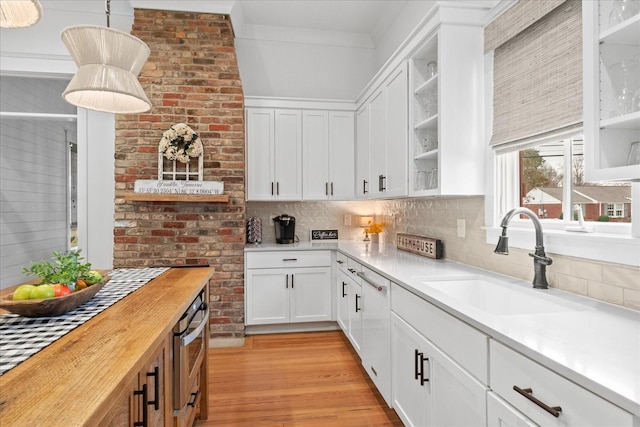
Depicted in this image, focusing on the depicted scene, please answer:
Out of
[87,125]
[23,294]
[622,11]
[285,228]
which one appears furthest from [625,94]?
[87,125]

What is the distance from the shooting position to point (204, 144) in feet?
11.5

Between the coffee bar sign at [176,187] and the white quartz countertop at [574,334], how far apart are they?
2.12 m

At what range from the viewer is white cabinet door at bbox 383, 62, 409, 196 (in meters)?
2.74

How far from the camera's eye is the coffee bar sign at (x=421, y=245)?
9.12 feet

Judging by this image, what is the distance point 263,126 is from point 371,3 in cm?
168

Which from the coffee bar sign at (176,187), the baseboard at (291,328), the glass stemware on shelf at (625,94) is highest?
the glass stemware on shelf at (625,94)

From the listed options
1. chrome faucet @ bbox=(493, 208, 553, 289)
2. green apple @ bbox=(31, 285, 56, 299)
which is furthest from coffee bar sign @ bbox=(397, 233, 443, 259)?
green apple @ bbox=(31, 285, 56, 299)

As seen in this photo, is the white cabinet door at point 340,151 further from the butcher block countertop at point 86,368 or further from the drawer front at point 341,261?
the butcher block countertop at point 86,368

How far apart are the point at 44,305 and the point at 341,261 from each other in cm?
262

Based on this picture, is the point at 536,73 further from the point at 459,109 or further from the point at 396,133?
the point at 396,133

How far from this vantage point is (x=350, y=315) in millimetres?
3227

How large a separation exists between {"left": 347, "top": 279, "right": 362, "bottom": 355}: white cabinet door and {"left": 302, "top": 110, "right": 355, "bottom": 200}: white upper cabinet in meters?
1.28

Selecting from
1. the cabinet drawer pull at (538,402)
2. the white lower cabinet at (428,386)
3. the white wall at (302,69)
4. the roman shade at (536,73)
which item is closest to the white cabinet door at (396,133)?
the roman shade at (536,73)

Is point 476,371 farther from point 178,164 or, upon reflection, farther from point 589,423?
point 178,164
